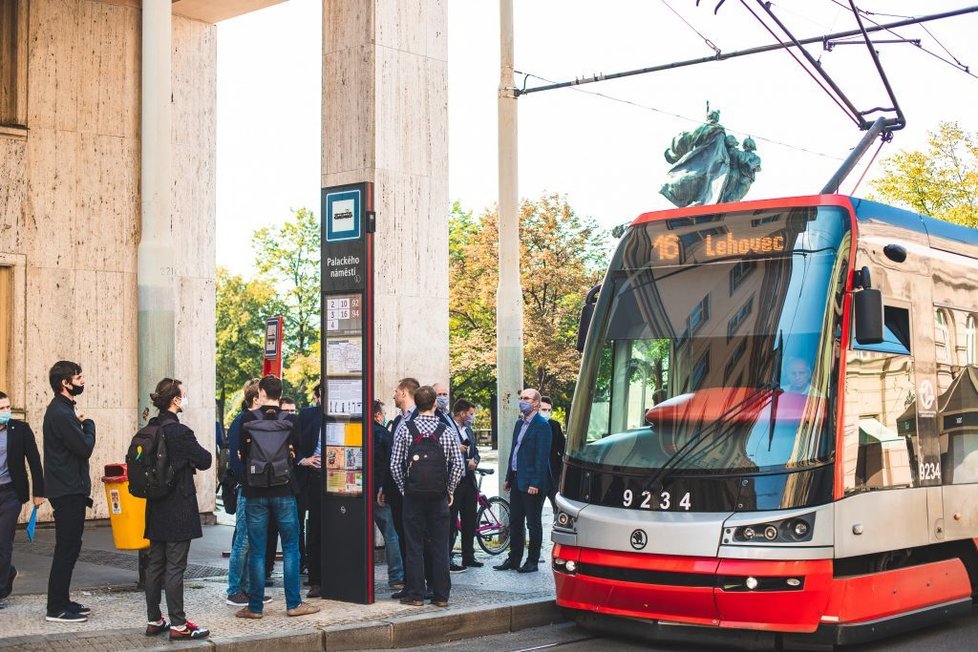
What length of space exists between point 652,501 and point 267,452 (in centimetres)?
274

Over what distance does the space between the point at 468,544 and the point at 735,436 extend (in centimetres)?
464

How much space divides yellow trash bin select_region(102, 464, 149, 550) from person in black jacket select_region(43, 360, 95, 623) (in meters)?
0.93

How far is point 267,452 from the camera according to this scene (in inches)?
342

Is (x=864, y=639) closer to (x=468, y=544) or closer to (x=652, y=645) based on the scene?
(x=652, y=645)

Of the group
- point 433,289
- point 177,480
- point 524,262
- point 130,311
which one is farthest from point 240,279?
point 177,480

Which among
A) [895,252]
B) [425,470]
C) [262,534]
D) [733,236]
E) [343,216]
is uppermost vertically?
[343,216]

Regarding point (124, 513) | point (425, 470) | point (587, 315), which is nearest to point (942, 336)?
point (587, 315)

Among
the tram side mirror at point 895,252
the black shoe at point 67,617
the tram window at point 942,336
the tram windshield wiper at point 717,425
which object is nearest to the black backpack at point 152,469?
the black shoe at point 67,617

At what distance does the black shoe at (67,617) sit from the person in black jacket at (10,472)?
767 mm

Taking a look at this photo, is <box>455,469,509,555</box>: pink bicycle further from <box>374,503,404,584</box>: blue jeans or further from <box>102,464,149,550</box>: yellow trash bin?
<box>102,464,149,550</box>: yellow trash bin

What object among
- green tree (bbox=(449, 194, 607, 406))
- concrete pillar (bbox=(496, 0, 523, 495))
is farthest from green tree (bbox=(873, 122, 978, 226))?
concrete pillar (bbox=(496, 0, 523, 495))

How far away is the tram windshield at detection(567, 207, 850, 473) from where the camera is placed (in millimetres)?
8297

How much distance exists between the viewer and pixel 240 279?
217 ft

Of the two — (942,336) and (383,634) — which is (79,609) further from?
(942,336)
